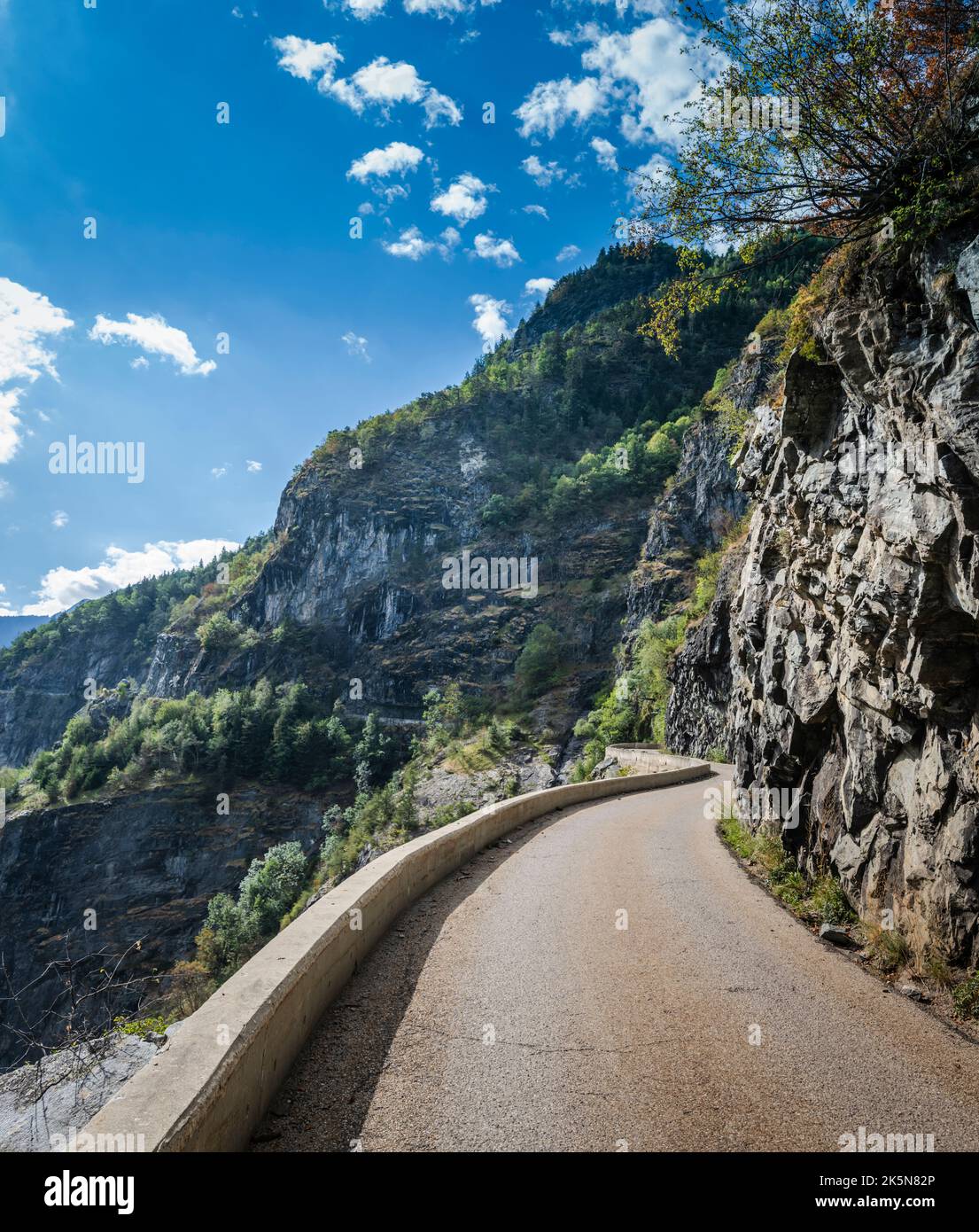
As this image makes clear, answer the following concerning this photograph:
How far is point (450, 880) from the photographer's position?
→ 31.0ft

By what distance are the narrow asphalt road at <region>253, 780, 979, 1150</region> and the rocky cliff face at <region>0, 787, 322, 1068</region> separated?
60298 millimetres

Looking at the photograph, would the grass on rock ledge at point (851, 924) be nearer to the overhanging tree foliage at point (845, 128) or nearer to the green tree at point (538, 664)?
the overhanging tree foliage at point (845, 128)

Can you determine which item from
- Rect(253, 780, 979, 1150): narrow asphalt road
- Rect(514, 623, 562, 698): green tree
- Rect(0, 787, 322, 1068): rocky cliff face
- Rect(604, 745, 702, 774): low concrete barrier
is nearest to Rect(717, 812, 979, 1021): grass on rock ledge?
Rect(253, 780, 979, 1150): narrow asphalt road

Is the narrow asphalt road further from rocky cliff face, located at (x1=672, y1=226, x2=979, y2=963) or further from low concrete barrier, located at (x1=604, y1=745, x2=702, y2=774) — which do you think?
low concrete barrier, located at (x1=604, y1=745, x2=702, y2=774)

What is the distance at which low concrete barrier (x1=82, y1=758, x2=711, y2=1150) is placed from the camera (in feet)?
8.96

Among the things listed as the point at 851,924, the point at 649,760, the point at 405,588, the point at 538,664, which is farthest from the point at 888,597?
the point at 405,588

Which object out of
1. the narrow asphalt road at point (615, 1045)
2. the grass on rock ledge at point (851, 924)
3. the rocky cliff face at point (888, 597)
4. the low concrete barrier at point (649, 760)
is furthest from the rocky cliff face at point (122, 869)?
the rocky cliff face at point (888, 597)

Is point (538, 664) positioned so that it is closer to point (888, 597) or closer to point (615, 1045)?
point (888, 597)

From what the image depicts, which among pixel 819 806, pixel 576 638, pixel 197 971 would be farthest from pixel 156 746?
pixel 819 806

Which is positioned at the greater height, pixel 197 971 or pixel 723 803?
pixel 723 803

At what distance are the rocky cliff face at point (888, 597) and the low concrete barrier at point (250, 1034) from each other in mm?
5434

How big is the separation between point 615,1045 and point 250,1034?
267cm
